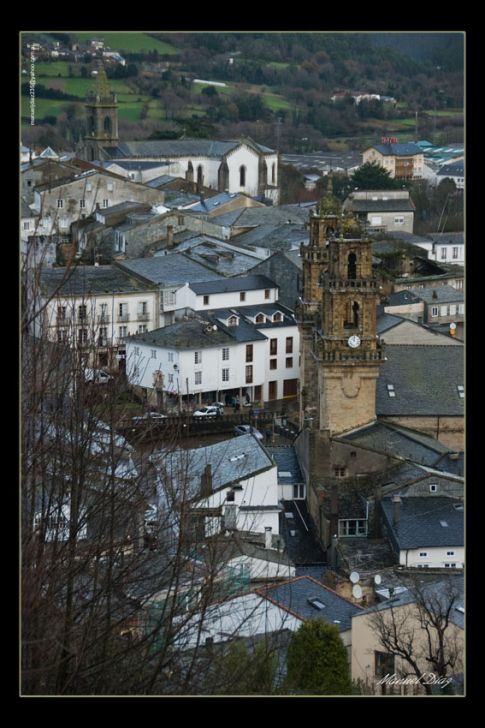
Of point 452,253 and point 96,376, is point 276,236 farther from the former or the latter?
point 96,376

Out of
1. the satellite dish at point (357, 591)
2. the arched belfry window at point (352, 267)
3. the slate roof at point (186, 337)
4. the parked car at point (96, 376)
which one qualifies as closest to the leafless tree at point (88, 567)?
the parked car at point (96, 376)

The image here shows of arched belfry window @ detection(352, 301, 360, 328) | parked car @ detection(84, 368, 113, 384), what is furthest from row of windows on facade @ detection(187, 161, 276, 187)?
parked car @ detection(84, 368, 113, 384)

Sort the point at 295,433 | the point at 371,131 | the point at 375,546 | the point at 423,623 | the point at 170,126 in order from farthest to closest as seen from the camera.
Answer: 1. the point at 170,126
2. the point at 371,131
3. the point at 295,433
4. the point at 375,546
5. the point at 423,623

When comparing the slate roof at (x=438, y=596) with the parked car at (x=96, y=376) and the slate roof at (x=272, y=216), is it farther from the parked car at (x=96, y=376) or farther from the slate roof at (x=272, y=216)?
the slate roof at (x=272, y=216)

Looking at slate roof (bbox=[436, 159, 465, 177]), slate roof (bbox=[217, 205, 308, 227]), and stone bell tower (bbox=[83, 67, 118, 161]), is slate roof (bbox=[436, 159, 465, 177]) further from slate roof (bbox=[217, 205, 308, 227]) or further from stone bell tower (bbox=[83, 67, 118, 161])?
stone bell tower (bbox=[83, 67, 118, 161])

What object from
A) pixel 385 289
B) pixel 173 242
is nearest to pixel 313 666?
pixel 385 289

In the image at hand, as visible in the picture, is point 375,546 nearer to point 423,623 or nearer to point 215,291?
point 423,623
